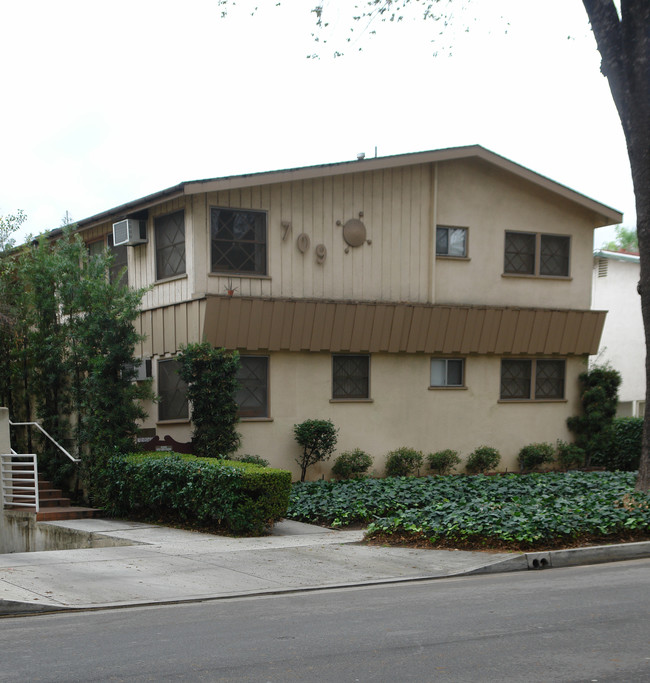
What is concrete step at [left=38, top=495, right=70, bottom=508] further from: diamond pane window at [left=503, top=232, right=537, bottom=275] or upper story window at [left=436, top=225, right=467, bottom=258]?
diamond pane window at [left=503, top=232, right=537, bottom=275]

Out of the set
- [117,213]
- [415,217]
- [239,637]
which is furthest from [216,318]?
[239,637]

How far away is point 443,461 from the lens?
20.0 meters

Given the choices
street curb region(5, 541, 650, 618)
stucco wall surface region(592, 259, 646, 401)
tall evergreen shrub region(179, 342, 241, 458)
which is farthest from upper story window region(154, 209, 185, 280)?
stucco wall surface region(592, 259, 646, 401)

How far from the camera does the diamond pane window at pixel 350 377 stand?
63.7 feet

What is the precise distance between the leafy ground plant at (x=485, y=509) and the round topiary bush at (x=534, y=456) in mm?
3633

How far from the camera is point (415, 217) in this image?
65.9 ft

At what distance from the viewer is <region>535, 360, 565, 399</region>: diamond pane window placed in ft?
71.2

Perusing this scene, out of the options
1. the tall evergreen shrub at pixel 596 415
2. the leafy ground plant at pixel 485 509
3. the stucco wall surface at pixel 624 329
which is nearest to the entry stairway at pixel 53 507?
the leafy ground plant at pixel 485 509

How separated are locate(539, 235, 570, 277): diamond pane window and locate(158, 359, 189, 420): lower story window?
9.18 meters

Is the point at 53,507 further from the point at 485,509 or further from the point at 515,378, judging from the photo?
the point at 515,378

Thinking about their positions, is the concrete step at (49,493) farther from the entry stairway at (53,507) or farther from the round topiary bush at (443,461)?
the round topiary bush at (443,461)

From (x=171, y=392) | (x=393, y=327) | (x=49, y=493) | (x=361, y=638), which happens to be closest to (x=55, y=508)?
(x=49, y=493)

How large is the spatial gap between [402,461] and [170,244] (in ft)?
22.6

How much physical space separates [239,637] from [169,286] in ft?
40.6
